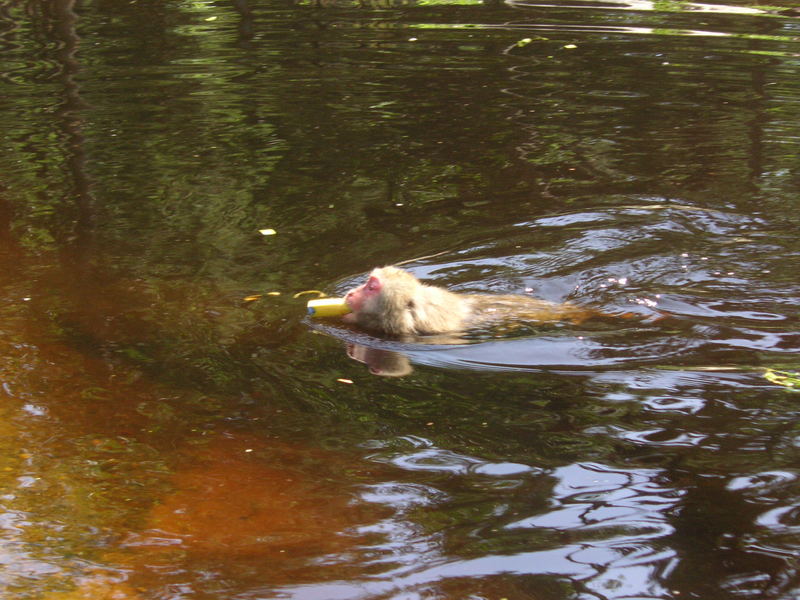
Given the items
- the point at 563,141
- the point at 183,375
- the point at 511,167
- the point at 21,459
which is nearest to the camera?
the point at 21,459

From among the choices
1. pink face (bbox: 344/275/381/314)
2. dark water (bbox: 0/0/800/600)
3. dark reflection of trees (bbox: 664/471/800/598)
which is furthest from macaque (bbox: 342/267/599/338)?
dark reflection of trees (bbox: 664/471/800/598)

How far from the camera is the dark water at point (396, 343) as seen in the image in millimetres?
4539

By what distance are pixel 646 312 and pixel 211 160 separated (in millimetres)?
5062

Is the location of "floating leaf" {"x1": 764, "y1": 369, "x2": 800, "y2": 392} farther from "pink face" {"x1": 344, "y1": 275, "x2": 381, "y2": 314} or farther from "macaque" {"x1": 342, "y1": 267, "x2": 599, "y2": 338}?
"pink face" {"x1": 344, "y1": 275, "x2": 381, "y2": 314}

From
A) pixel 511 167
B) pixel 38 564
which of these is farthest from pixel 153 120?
pixel 38 564

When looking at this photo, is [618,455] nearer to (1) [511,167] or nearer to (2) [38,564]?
(2) [38,564]

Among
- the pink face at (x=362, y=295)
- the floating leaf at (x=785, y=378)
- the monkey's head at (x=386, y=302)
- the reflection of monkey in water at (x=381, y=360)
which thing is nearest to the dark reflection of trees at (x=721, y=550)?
the floating leaf at (x=785, y=378)

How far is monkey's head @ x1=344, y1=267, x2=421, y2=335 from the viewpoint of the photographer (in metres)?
6.96

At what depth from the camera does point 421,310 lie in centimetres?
700

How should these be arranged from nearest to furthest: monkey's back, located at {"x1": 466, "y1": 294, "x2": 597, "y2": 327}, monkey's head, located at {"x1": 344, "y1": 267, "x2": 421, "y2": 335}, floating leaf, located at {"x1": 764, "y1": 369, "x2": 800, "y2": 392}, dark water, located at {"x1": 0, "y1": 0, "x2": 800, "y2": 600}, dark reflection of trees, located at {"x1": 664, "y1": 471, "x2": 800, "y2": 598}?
dark reflection of trees, located at {"x1": 664, "y1": 471, "x2": 800, "y2": 598} < dark water, located at {"x1": 0, "y1": 0, "x2": 800, "y2": 600} < floating leaf, located at {"x1": 764, "y1": 369, "x2": 800, "y2": 392} < monkey's head, located at {"x1": 344, "y1": 267, "x2": 421, "y2": 335} < monkey's back, located at {"x1": 466, "y1": 294, "x2": 597, "y2": 327}

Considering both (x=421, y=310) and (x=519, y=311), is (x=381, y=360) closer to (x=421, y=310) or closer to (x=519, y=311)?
(x=421, y=310)

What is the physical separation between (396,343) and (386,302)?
31 cm

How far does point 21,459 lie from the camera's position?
206 inches

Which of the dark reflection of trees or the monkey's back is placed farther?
the monkey's back
